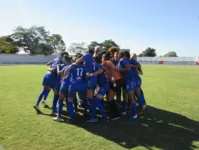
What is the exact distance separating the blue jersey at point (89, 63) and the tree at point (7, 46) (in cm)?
8215

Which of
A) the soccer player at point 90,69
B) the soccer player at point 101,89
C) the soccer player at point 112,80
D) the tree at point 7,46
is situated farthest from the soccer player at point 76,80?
the tree at point 7,46

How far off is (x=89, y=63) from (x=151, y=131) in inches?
98.2

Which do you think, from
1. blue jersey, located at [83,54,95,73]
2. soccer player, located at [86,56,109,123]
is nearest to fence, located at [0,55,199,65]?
soccer player, located at [86,56,109,123]

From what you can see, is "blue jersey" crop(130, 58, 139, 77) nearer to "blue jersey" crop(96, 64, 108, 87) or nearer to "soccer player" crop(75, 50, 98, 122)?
"blue jersey" crop(96, 64, 108, 87)

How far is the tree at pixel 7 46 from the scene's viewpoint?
81375 mm

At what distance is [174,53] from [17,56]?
90.8 meters

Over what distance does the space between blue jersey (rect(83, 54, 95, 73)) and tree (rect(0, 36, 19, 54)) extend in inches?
3234

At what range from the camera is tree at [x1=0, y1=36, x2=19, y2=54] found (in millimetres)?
81375

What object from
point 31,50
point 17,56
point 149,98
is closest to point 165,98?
point 149,98

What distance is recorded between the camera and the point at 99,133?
5.75 meters

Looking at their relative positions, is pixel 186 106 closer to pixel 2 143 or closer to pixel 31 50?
pixel 2 143

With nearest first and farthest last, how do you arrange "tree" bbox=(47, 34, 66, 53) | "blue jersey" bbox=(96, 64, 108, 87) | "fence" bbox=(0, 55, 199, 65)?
"blue jersey" bbox=(96, 64, 108, 87), "fence" bbox=(0, 55, 199, 65), "tree" bbox=(47, 34, 66, 53)

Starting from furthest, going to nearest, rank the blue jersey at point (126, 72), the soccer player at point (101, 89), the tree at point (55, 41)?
the tree at point (55, 41) → the blue jersey at point (126, 72) → the soccer player at point (101, 89)

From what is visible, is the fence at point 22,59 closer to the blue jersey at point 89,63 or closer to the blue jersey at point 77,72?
the blue jersey at point 77,72
